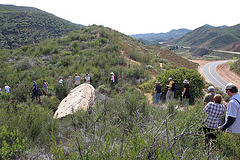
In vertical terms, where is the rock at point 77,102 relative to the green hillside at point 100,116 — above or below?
below

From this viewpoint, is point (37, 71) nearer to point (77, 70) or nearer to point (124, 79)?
point (77, 70)

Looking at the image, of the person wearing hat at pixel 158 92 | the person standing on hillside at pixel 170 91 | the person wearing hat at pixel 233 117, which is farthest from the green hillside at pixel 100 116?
the person standing on hillside at pixel 170 91

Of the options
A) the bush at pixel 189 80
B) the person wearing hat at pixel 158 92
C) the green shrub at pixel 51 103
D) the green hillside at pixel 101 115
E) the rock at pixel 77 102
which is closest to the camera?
the green hillside at pixel 101 115

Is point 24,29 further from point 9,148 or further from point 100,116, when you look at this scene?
point 9,148

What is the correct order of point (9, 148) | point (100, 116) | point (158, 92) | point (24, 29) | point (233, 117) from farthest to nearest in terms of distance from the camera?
point (24, 29) < point (158, 92) < point (100, 116) < point (233, 117) < point (9, 148)

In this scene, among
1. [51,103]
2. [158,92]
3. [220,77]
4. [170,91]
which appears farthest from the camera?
[220,77]

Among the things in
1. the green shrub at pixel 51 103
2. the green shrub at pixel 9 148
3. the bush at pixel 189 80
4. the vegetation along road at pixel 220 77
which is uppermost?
the bush at pixel 189 80

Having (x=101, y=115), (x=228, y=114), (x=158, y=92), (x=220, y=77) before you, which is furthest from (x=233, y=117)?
(x=220, y=77)

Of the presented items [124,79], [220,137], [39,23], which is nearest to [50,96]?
[124,79]

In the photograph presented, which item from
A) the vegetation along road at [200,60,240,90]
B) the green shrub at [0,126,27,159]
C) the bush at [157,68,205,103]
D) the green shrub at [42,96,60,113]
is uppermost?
the bush at [157,68,205,103]

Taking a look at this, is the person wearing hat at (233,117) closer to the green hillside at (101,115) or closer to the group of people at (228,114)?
the group of people at (228,114)

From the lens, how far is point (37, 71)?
40.2 feet

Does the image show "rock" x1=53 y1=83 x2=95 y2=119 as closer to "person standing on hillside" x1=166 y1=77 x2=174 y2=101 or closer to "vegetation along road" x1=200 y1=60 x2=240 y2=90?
"person standing on hillside" x1=166 y1=77 x2=174 y2=101

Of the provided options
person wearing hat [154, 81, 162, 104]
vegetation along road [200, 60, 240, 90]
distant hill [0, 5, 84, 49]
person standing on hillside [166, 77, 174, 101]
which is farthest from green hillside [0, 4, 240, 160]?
distant hill [0, 5, 84, 49]
